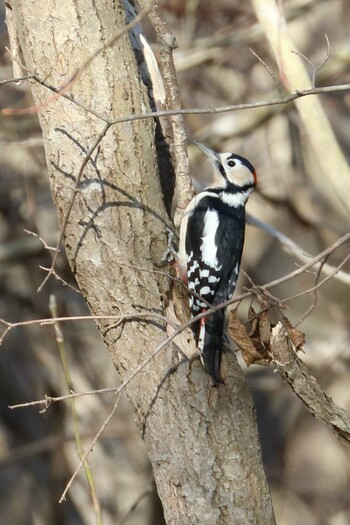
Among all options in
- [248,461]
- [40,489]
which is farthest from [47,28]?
[40,489]

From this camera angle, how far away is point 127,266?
3.51m

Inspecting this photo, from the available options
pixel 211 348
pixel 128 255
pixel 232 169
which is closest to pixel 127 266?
pixel 128 255

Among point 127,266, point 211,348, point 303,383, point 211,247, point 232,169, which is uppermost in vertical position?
point 232,169

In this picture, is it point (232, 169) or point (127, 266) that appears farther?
point (232, 169)

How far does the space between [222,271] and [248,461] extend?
101 centimetres

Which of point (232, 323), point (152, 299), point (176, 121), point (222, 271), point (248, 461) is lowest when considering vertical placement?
point (248, 461)

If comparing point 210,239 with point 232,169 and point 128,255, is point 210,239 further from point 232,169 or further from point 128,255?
point 128,255

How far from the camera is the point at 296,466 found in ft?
25.2

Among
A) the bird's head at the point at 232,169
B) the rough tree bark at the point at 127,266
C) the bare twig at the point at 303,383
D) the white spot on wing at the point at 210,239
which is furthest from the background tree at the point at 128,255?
the bird's head at the point at 232,169

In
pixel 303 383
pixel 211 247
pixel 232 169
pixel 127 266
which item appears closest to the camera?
pixel 303 383

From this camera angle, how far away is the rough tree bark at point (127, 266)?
3473 mm

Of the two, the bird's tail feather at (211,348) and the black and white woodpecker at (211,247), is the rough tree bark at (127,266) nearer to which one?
the bird's tail feather at (211,348)

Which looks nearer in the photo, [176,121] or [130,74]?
[130,74]

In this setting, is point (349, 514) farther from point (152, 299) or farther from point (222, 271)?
point (152, 299)
